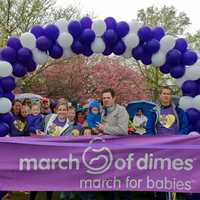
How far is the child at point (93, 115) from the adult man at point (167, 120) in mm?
791

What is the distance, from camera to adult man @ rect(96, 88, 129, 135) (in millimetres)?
7129

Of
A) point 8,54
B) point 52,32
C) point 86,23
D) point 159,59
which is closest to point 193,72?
point 159,59

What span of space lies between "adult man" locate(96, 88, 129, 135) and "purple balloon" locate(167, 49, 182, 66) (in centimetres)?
199

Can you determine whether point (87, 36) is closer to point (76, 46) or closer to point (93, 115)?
point (76, 46)

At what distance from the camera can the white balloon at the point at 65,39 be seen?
8.82m

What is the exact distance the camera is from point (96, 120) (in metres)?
8.22

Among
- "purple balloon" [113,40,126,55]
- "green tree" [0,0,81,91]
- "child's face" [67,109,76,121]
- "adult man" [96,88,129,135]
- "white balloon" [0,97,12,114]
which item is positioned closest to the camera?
"adult man" [96,88,129,135]

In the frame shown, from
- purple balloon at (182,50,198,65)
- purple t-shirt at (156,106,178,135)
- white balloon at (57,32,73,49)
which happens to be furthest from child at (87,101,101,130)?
purple balloon at (182,50,198,65)

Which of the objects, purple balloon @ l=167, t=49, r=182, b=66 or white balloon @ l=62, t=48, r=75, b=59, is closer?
purple balloon @ l=167, t=49, r=182, b=66

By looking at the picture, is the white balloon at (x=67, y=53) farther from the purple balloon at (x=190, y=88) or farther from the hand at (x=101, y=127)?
the hand at (x=101, y=127)

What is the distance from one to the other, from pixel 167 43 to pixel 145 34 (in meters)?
0.41

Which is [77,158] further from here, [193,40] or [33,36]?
[193,40]

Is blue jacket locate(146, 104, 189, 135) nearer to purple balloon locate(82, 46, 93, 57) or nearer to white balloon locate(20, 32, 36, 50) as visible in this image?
purple balloon locate(82, 46, 93, 57)

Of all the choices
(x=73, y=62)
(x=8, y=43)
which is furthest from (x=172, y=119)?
(x=73, y=62)
